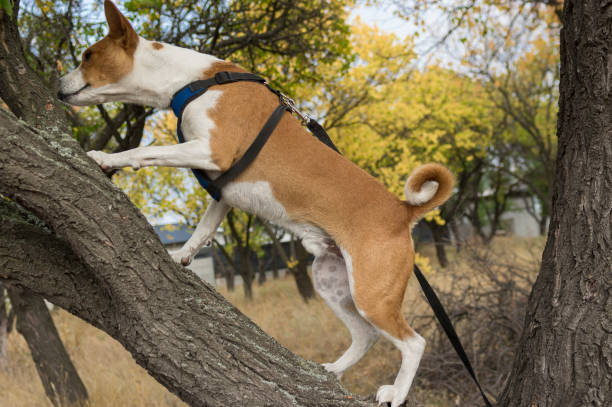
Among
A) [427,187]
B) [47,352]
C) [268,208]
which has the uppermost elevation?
[427,187]

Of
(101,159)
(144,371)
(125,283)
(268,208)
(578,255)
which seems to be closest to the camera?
(125,283)

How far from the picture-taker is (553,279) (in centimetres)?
220

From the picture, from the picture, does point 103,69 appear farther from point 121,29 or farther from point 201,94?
point 201,94

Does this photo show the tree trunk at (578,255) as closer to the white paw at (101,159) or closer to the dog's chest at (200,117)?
the dog's chest at (200,117)

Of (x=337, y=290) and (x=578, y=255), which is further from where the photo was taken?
(x=337, y=290)

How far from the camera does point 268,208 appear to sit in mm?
2330

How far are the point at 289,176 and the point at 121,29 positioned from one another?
3.54 ft

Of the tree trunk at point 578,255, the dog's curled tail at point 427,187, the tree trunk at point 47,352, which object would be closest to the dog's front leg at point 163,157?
the dog's curled tail at point 427,187

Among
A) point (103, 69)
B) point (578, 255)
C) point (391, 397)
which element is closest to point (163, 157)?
point (103, 69)

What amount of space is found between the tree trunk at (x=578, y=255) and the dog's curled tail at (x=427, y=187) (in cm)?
53

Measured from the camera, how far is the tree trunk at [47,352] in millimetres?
4770

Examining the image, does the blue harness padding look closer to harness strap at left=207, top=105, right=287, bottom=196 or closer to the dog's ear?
harness strap at left=207, top=105, right=287, bottom=196

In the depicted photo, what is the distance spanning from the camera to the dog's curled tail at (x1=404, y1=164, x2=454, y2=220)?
8.06ft

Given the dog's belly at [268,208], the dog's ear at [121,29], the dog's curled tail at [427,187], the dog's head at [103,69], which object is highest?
the dog's ear at [121,29]
